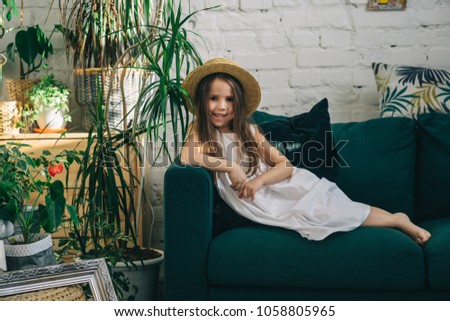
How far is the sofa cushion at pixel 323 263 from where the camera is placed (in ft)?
6.82

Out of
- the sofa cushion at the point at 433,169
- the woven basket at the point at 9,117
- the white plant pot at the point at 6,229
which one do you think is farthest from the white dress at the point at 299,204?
the woven basket at the point at 9,117

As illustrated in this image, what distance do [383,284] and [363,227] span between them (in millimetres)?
224

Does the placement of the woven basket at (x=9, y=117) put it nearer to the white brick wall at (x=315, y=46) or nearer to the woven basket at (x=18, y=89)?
the woven basket at (x=18, y=89)

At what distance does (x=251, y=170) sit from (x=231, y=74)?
40 cm

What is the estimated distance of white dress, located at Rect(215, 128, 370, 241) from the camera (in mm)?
2203

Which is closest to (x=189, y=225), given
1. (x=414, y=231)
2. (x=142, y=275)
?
(x=142, y=275)

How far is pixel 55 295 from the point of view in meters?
1.62

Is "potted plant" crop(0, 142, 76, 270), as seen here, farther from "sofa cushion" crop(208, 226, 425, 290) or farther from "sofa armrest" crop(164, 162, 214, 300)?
"sofa cushion" crop(208, 226, 425, 290)

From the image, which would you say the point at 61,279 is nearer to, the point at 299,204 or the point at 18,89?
the point at 299,204

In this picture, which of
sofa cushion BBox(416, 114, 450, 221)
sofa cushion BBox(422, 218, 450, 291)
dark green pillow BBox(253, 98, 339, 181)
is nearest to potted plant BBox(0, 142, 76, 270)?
dark green pillow BBox(253, 98, 339, 181)

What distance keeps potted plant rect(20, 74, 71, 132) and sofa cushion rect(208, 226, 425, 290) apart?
49.1 inches

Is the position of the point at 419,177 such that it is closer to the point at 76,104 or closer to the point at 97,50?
the point at 97,50

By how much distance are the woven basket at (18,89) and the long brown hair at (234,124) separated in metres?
1.01
